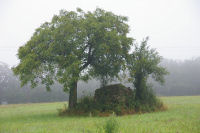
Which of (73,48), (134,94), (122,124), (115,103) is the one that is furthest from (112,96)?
(122,124)

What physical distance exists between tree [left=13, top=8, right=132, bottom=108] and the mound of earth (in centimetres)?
209

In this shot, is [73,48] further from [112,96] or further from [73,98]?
[112,96]

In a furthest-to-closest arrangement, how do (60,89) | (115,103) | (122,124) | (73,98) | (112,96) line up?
(60,89) < (73,98) < (112,96) < (115,103) < (122,124)

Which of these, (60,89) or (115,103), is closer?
(115,103)

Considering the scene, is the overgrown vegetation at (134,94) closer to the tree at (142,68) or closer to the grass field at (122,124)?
the tree at (142,68)

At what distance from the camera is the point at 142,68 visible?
25.9m

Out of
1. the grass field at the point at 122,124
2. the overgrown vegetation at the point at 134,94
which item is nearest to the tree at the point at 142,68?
the overgrown vegetation at the point at 134,94

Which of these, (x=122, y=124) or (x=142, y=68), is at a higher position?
(x=142, y=68)

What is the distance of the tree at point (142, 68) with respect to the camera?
25.4 meters

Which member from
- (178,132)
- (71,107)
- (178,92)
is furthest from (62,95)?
(178,132)

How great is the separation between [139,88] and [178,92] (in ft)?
300

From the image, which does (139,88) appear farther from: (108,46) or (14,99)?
(14,99)

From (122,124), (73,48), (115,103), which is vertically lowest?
(122,124)

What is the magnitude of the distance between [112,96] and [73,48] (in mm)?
6707
